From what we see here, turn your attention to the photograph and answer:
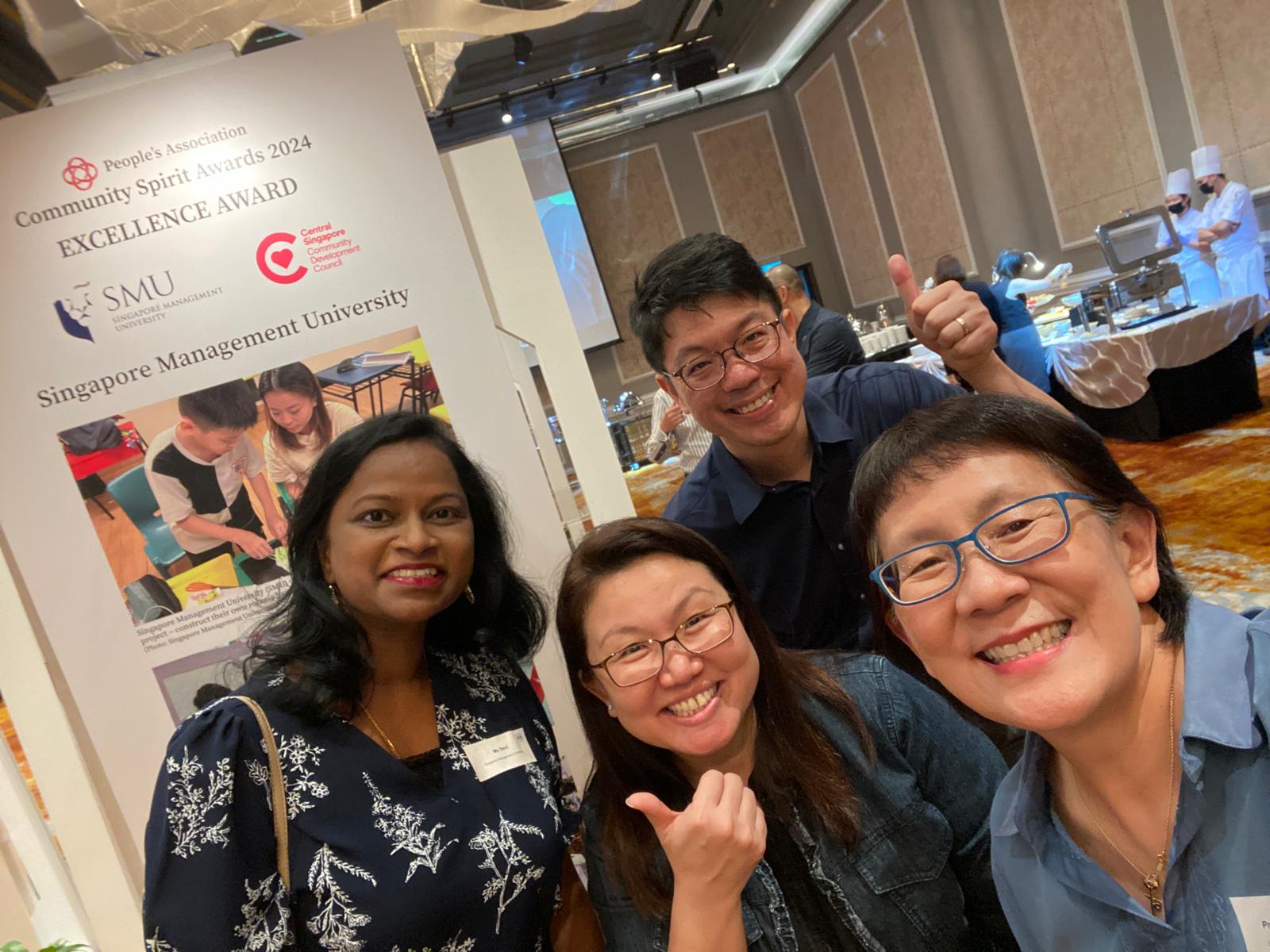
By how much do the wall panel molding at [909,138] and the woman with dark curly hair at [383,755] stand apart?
34.3 ft

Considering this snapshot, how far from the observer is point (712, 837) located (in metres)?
1.21

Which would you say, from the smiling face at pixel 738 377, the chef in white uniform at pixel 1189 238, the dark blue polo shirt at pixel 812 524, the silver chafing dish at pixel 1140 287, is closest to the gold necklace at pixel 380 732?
the dark blue polo shirt at pixel 812 524

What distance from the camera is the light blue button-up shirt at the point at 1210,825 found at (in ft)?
3.12

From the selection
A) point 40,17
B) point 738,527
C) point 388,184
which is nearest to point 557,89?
point 40,17

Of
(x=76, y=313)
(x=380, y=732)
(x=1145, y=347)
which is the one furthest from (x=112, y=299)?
(x=1145, y=347)

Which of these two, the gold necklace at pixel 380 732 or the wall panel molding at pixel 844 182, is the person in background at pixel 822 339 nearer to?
the gold necklace at pixel 380 732

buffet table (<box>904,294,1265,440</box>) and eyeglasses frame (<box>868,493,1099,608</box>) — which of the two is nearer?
eyeglasses frame (<box>868,493,1099,608</box>)

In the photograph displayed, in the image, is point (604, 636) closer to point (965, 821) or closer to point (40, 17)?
point (965, 821)

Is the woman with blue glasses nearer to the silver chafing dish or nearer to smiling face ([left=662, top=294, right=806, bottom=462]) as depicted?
smiling face ([left=662, top=294, right=806, bottom=462])

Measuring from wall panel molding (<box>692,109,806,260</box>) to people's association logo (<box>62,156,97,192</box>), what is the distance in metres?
12.2

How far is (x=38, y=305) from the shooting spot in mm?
2457

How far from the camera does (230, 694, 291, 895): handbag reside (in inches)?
57.2

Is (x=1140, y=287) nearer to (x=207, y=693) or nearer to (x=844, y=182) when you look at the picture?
(x=207, y=693)

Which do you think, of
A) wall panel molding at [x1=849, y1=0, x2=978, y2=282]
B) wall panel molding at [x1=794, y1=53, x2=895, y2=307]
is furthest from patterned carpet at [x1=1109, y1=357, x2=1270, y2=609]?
wall panel molding at [x1=794, y1=53, x2=895, y2=307]
